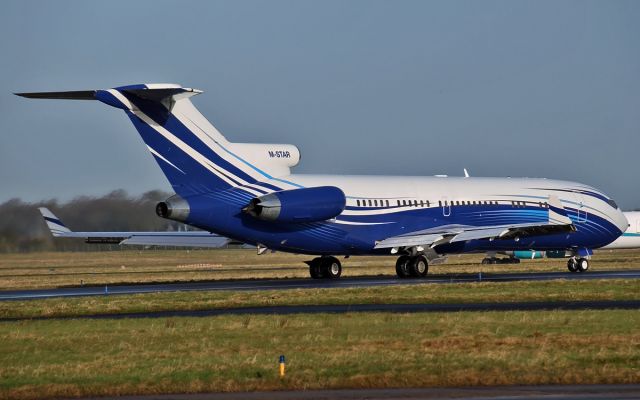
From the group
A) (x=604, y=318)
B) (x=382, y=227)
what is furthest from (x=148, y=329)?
(x=382, y=227)

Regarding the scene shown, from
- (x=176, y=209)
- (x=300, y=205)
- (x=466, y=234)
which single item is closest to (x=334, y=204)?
(x=300, y=205)

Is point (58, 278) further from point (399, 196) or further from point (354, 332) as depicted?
point (354, 332)

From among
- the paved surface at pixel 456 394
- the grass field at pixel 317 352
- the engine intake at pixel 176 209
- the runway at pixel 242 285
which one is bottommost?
the paved surface at pixel 456 394

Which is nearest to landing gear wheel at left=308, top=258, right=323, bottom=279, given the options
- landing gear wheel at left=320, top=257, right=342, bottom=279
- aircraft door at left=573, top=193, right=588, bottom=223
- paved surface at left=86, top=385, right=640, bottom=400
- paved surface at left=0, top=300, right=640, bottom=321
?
landing gear wheel at left=320, top=257, right=342, bottom=279

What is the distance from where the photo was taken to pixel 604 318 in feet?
85.7

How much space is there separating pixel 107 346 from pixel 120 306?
9967 millimetres

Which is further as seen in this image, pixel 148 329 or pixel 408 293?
pixel 408 293

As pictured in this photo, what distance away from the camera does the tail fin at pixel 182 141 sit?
3794 cm

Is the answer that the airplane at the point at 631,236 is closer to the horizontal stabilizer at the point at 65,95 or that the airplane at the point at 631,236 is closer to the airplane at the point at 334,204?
the airplane at the point at 334,204

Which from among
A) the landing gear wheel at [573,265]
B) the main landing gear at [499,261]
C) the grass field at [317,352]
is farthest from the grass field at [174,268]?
the grass field at [317,352]

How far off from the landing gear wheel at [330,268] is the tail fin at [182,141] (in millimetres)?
7108

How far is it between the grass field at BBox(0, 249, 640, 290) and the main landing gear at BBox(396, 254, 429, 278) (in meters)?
6.39

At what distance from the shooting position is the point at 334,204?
143 feet

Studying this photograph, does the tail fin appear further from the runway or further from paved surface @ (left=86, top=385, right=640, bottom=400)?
paved surface @ (left=86, top=385, right=640, bottom=400)
